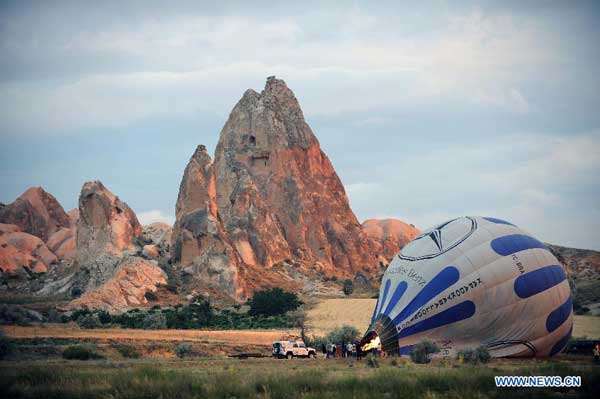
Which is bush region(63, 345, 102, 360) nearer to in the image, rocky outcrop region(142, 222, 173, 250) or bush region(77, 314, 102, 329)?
bush region(77, 314, 102, 329)

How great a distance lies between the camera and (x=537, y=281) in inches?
1151

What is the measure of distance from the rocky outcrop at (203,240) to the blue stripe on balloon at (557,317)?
5194 centimetres

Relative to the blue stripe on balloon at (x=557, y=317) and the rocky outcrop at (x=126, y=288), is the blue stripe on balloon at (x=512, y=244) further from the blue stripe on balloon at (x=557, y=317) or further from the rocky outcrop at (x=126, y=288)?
the rocky outcrop at (x=126, y=288)

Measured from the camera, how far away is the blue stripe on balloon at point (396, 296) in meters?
29.6

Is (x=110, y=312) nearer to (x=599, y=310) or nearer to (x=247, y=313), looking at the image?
(x=247, y=313)

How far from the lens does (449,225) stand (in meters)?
30.9

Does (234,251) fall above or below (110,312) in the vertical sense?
above

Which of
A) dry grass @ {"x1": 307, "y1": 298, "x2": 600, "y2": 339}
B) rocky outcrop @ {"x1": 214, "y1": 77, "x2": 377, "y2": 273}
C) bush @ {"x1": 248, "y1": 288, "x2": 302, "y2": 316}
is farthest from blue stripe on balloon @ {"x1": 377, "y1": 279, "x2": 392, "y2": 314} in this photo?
rocky outcrop @ {"x1": 214, "y1": 77, "x2": 377, "y2": 273}

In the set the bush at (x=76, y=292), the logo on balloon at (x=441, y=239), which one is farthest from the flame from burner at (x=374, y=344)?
the bush at (x=76, y=292)

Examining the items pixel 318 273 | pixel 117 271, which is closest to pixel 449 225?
pixel 117 271

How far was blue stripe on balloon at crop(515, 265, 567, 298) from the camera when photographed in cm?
2886

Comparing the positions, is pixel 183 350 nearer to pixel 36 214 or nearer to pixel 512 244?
pixel 512 244

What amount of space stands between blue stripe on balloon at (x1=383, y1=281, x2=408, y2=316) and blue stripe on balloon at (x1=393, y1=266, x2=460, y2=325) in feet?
2.24

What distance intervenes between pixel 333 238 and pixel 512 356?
93078 millimetres
